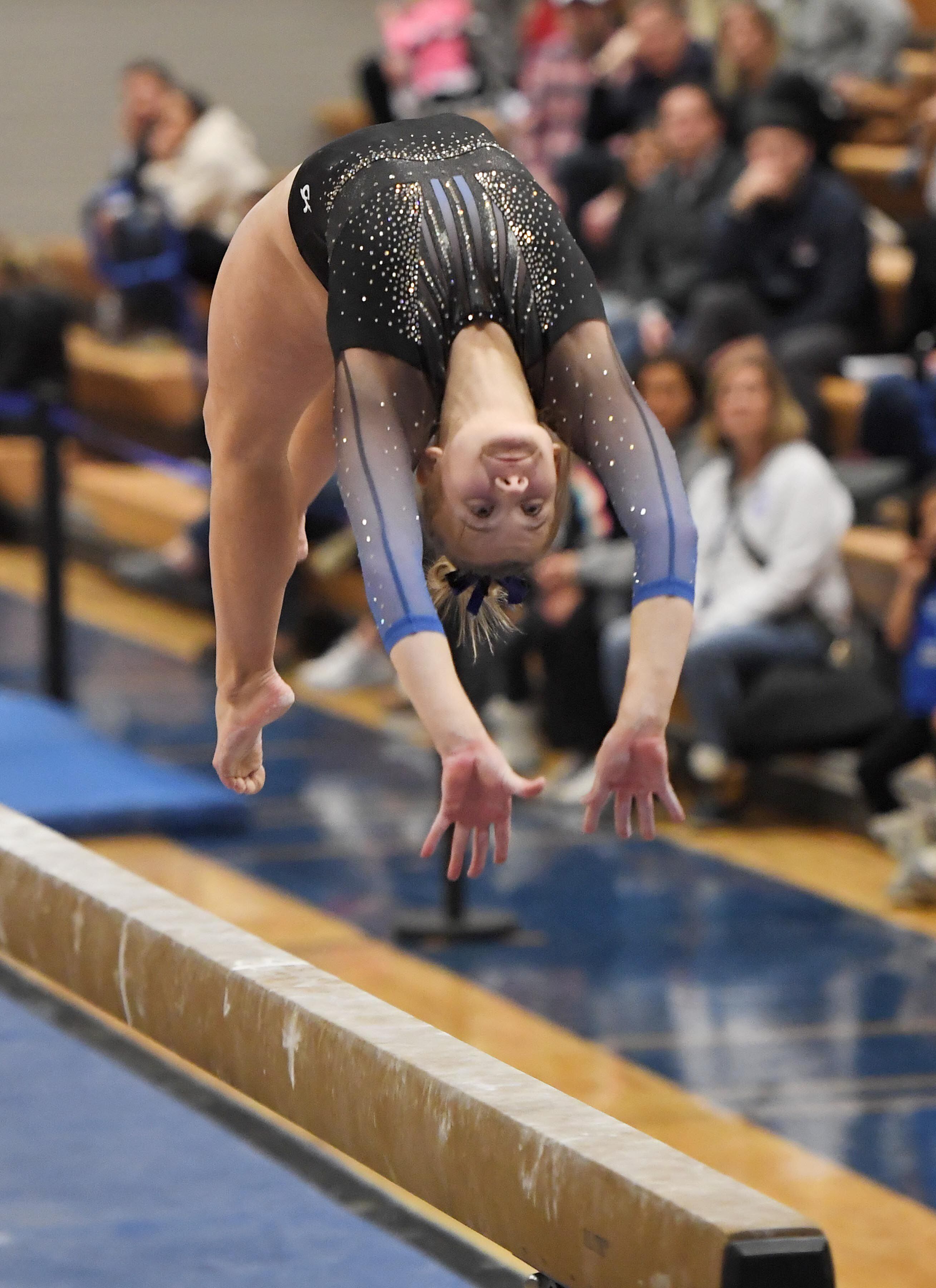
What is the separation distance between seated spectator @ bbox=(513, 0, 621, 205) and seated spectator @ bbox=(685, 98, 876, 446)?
165 centimetres

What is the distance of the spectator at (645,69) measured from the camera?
8648 mm

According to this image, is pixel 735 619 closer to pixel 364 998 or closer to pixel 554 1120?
pixel 364 998

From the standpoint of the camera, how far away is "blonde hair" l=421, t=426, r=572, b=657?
8.21 ft

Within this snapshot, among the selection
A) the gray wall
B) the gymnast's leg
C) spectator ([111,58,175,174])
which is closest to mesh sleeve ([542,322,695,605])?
the gymnast's leg

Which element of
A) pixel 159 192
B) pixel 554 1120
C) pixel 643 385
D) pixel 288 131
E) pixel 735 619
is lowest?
pixel 554 1120

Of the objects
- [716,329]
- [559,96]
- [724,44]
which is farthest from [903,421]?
[559,96]

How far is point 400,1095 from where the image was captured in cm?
231

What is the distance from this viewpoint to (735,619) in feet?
20.5

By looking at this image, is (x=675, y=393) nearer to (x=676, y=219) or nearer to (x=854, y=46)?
(x=676, y=219)

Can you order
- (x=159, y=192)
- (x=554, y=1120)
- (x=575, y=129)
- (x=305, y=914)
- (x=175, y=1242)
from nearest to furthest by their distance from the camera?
(x=554, y=1120) → (x=175, y=1242) → (x=305, y=914) → (x=575, y=129) → (x=159, y=192)

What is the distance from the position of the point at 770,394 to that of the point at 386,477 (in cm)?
386

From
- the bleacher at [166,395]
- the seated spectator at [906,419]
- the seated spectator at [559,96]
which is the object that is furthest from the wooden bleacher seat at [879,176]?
the seated spectator at [906,419]

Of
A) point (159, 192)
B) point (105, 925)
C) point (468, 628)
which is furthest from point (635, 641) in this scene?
point (159, 192)

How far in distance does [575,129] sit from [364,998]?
23.3ft
